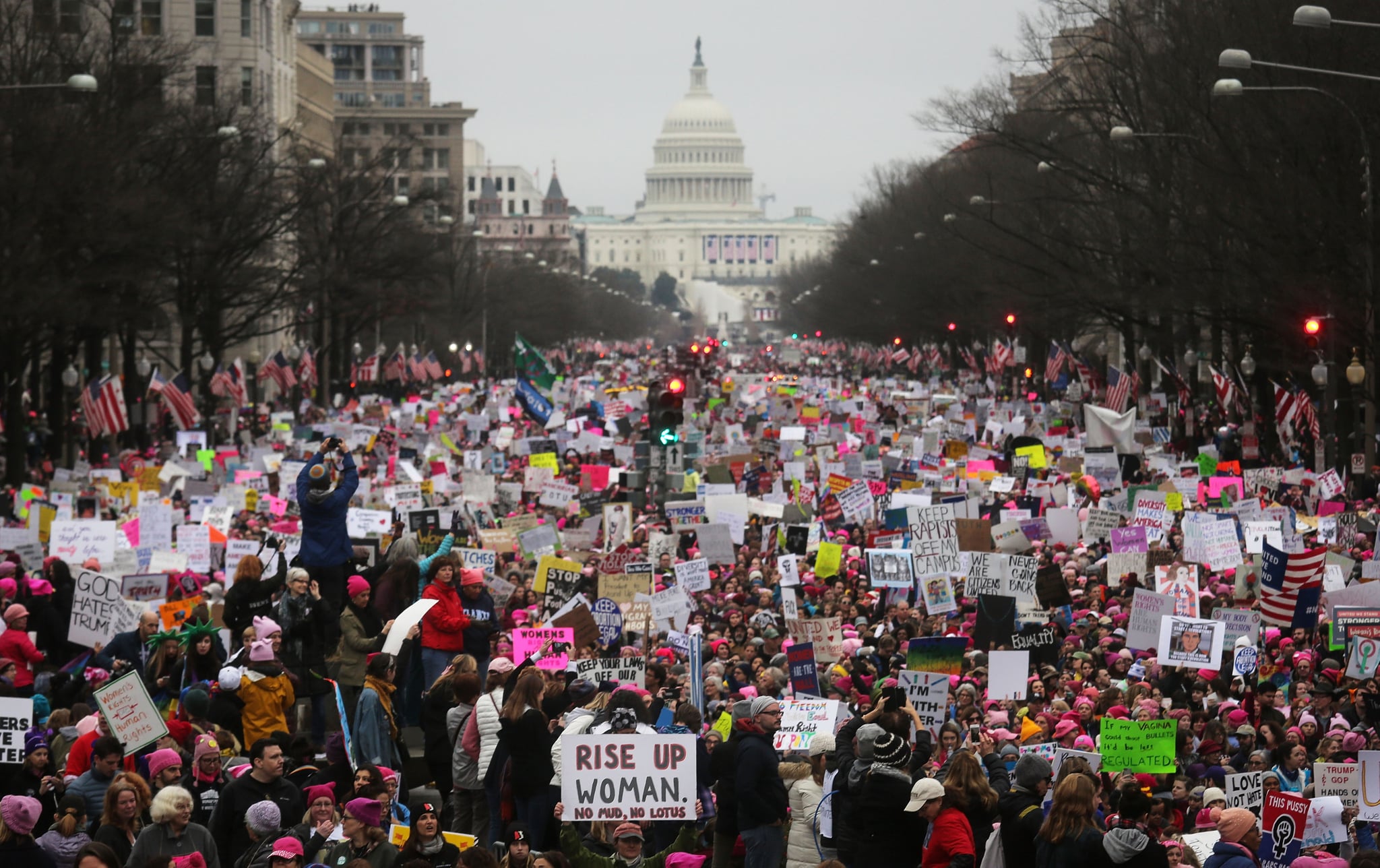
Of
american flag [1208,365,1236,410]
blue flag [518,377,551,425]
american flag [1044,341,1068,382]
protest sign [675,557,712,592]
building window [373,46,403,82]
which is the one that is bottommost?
protest sign [675,557,712,592]

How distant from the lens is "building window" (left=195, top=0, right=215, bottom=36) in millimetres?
81438

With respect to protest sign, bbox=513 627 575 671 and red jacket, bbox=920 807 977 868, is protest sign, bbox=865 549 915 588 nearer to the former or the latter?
protest sign, bbox=513 627 575 671

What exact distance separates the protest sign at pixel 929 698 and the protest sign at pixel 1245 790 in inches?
86.7

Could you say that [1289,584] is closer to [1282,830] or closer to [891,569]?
[891,569]

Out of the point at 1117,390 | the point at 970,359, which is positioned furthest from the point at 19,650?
the point at 970,359

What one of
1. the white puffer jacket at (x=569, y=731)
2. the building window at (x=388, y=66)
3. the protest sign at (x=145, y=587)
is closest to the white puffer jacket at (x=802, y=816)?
the white puffer jacket at (x=569, y=731)

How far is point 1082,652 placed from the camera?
56.6 ft

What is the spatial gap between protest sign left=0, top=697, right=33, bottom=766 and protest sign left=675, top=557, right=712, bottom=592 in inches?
364

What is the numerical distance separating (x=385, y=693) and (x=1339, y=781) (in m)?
5.22

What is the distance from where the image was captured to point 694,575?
69.9 feet

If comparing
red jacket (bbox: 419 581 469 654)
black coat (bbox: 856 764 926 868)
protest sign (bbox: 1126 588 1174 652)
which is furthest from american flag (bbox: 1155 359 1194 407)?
black coat (bbox: 856 764 926 868)

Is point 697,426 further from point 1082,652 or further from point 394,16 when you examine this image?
point 394,16

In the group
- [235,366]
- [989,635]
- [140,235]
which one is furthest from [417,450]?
[989,635]

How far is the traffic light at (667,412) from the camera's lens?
112 feet
